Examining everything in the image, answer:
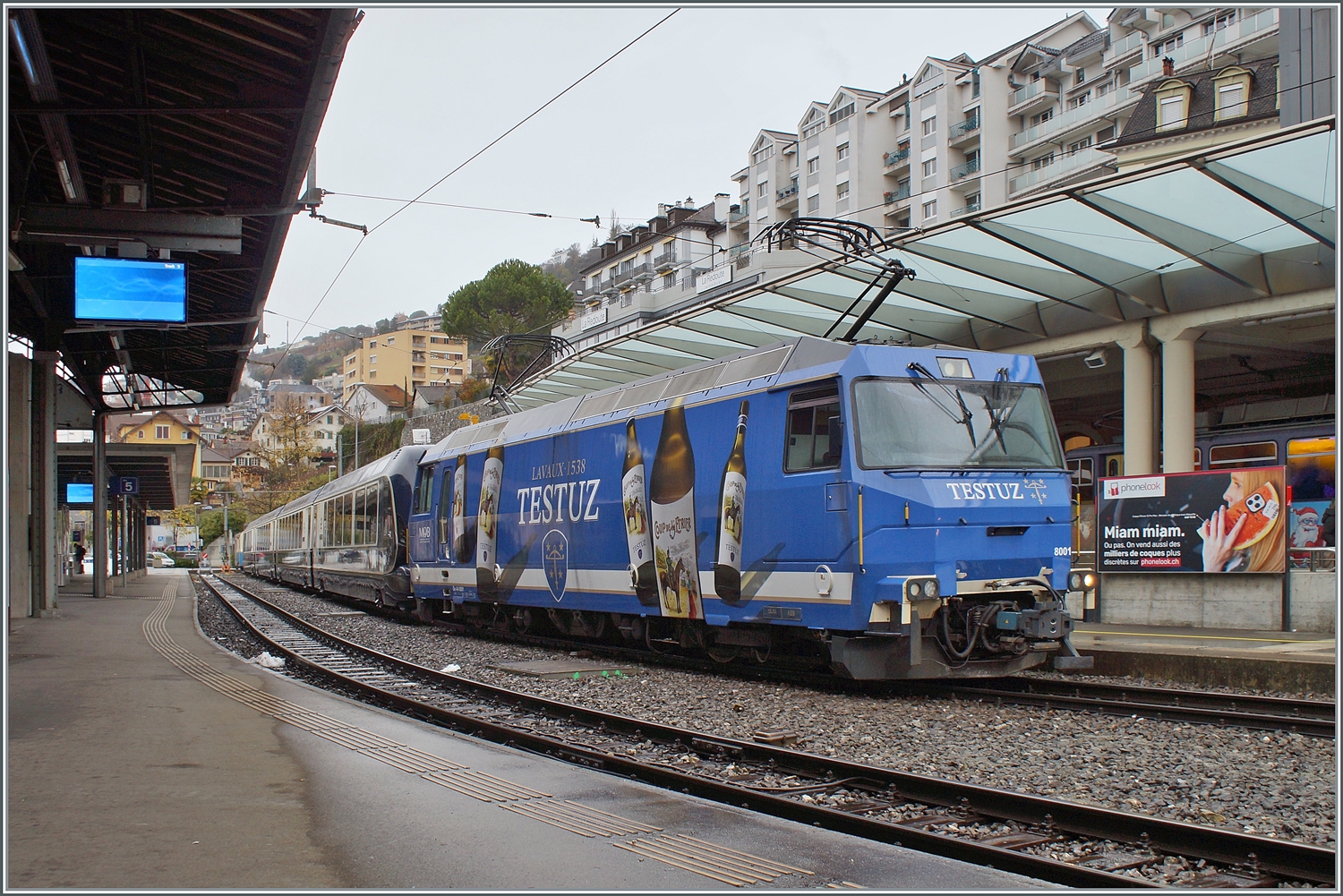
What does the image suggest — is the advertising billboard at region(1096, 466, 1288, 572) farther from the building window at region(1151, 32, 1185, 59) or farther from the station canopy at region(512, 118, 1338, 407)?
the building window at region(1151, 32, 1185, 59)

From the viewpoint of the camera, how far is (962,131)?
50375 millimetres

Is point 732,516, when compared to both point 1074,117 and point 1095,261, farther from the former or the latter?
point 1074,117

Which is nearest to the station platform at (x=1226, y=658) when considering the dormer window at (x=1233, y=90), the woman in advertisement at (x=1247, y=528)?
the woman in advertisement at (x=1247, y=528)

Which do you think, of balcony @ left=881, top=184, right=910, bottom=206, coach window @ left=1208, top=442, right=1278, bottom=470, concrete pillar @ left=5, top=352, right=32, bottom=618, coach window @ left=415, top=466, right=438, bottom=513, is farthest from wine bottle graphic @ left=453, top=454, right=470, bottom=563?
balcony @ left=881, top=184, right=910, bottom=206

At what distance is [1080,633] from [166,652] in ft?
39.3

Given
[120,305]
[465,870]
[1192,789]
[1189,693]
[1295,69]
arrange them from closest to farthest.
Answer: [465,870] < [1192,789] < [1189,693] < [120,305] < [1295,69]

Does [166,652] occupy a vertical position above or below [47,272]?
Result: below

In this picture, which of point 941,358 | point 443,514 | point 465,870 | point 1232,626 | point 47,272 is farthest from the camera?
point 443,514

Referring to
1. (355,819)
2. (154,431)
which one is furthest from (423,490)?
(154,431)

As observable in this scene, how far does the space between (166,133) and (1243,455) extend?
17.7 m

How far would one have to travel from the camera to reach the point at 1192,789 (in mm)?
6133

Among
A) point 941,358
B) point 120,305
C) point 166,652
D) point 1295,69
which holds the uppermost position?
point 1295,69

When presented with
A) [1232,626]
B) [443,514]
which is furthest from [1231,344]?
[443,514]

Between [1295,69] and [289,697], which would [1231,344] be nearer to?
[1295,69]
